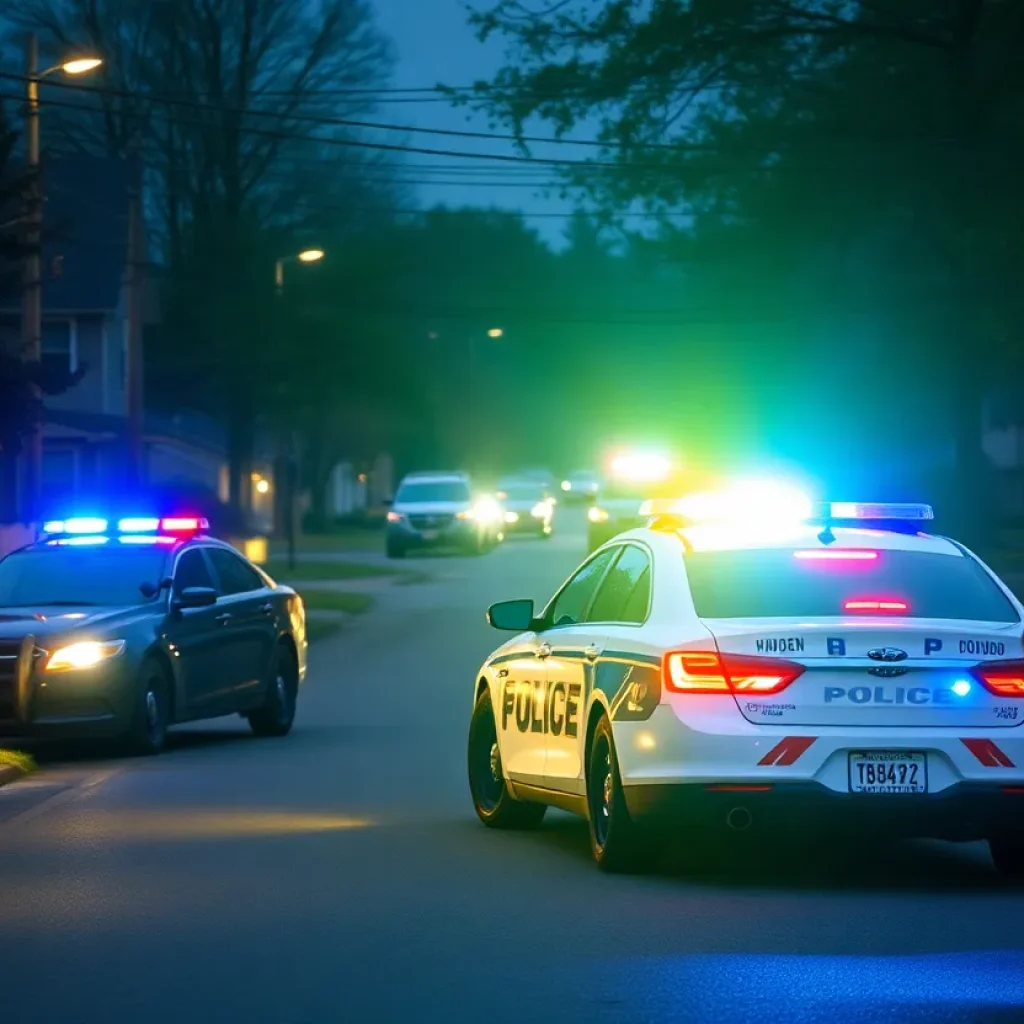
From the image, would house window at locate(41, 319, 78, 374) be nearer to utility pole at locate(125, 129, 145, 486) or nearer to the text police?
utility pole at locate(125, 129, 145, 486)

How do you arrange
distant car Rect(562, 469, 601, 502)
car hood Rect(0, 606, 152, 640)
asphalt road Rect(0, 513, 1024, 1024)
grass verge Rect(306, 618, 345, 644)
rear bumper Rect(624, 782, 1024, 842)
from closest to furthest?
asphalt road Rect(0, 513, 1024, 1024) → rear bumper Rect(624, 782, 1024, 842) → car hood Rect(0, 606, 152, 640) → grass verge Rect(306, 618, 345, 644) → distant car Rect(562, 469, 601, 502)

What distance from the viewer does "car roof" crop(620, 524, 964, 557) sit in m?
11.4

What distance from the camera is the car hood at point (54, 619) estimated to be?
57.2 feet

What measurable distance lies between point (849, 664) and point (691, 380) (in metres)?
57.9

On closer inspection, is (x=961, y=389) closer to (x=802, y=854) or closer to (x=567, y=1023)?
(x=802, y=854)

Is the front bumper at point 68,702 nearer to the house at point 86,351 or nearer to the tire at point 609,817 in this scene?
the tire at point 609,817

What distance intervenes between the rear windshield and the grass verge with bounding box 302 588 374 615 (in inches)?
1107

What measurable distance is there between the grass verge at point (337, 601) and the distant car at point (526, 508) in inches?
1302

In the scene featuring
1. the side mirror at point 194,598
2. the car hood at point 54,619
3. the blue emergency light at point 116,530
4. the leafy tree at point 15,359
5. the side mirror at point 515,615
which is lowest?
the car hood at point 54,619

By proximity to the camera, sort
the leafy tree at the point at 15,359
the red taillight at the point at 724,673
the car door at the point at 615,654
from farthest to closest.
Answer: the leafy tree at the point at 15,359, the car door at the point at 615,654, the red taillight at the point at 724,673

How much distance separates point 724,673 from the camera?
34.5 feet

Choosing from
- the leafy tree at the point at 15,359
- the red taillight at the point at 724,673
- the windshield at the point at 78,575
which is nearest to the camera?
the red taillight at the point at 724,673

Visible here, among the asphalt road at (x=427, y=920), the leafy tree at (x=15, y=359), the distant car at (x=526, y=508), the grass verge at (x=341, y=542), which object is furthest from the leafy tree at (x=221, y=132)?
the asphalt road at (x=427, y=920)

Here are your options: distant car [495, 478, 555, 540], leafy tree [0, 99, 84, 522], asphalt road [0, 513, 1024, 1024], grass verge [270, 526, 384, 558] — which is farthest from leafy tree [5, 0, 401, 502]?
asphalt road [0, 513, 1024, 1024]
